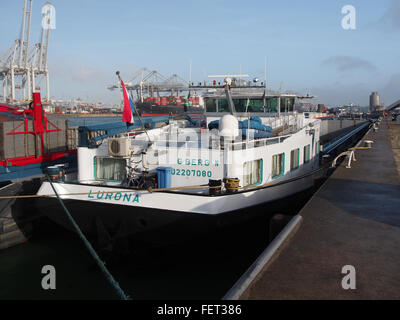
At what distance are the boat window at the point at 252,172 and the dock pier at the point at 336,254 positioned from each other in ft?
6.26

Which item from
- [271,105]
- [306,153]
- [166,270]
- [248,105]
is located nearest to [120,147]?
[166,270]

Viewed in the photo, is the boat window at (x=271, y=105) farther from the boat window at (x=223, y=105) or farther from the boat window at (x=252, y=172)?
the boat window at (x=252, y=172)

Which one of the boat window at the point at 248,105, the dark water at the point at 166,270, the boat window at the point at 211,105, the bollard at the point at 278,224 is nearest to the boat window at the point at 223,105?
the boat window at the point at 211,105

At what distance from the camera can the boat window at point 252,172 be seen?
10.6 m

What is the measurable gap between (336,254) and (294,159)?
24.5ft

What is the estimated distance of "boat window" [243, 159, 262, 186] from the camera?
10.6 m

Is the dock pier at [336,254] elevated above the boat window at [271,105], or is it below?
below

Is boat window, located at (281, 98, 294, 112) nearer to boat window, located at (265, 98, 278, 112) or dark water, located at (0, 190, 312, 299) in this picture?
boat window, located at (265, 98, 278, 112)

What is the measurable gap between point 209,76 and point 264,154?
6039mm

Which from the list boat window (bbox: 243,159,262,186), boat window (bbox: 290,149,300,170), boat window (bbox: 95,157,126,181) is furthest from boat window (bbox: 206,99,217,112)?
boat window (bbox: 95,157,126,181)

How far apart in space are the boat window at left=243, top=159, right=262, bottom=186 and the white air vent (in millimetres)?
3601

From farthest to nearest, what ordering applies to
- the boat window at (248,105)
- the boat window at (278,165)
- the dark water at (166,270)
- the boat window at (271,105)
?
the boat window at (248,105) < the boat window at (271,105) < the boat window at (278,165) < the dark water at (166,270)

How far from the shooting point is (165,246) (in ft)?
31.9
